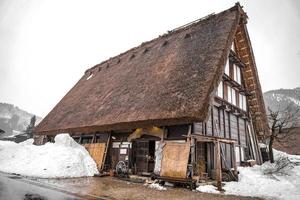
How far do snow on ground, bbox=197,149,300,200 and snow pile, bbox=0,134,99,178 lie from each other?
655 cm

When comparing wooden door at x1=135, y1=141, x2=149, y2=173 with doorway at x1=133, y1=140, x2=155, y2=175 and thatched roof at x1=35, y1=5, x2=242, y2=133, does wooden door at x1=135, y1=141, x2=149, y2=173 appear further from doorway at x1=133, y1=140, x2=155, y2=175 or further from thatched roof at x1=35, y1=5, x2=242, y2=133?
thatched roof at x1=35, y1=5, x2=242, y2=133

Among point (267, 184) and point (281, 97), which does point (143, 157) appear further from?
point (281, 97)

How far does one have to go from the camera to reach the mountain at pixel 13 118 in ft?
242

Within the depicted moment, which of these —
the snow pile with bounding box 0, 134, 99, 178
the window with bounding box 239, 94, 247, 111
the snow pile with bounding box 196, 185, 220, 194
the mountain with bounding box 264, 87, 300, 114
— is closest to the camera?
the snow pile with bounding box 196, 185, 220, 194

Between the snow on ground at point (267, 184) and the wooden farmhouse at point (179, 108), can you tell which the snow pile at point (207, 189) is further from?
the wooden farmhouse at point (179, 108)

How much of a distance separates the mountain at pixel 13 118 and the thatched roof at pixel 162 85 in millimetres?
65690

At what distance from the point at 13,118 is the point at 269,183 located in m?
86.2

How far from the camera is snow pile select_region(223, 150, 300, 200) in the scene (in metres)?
8.12

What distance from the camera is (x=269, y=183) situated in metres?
10.3

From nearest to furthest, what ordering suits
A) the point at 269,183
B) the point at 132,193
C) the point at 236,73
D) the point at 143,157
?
the point at 132,193 → the point at 269,183 → the point at 143,157 → the point at 236,73

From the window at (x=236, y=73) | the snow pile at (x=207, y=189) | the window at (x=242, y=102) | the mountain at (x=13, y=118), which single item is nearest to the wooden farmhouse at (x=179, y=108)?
the window at (x=236, y=73)

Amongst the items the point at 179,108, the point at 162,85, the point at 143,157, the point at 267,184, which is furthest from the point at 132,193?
the point at 267,184

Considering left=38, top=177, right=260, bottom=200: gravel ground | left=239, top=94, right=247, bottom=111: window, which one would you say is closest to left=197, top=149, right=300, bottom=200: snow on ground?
left=38, top=177, right=260, bottom=200: gravel ground

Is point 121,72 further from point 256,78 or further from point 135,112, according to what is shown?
point 256,78
